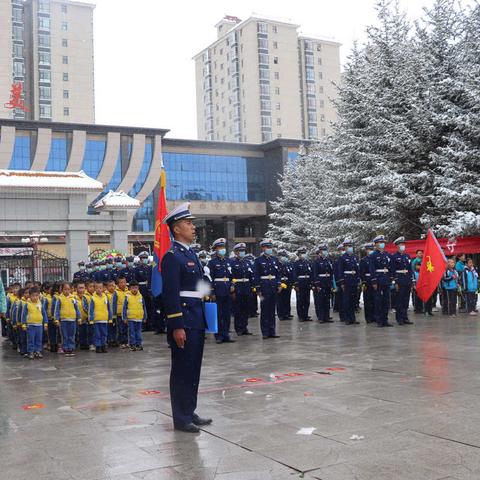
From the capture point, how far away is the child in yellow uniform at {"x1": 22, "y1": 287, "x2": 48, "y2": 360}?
449 inches

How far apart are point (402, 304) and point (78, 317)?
746cm

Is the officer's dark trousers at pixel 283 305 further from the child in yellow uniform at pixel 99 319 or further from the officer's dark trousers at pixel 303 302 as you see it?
the child in yellow uniform at pixel 99 319

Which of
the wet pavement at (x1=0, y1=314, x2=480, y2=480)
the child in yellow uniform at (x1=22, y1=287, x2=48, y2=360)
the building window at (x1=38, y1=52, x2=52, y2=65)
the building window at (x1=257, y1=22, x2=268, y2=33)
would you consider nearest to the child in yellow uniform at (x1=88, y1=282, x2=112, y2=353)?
the child in yellow uniform at (x1=22, y1=287, x2=48, y2=360)

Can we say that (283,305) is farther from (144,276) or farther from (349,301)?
(144,276)

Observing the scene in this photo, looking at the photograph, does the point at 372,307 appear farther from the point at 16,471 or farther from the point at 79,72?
the point at 79,72

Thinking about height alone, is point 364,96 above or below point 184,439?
above

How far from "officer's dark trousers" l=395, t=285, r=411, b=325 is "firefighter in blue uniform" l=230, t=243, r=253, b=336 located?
140 inches

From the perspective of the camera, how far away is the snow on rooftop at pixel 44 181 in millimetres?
18731

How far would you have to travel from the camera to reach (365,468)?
4.02 meters

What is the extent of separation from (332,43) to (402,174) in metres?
81.8

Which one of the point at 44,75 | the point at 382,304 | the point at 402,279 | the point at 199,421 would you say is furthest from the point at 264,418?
the point at 44,75

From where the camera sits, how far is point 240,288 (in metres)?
13.6

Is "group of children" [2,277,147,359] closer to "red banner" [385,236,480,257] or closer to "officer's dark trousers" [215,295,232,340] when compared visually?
"officer's dark trousers" [215,295,232,340]

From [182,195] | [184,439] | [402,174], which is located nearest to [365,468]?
[184,439]
